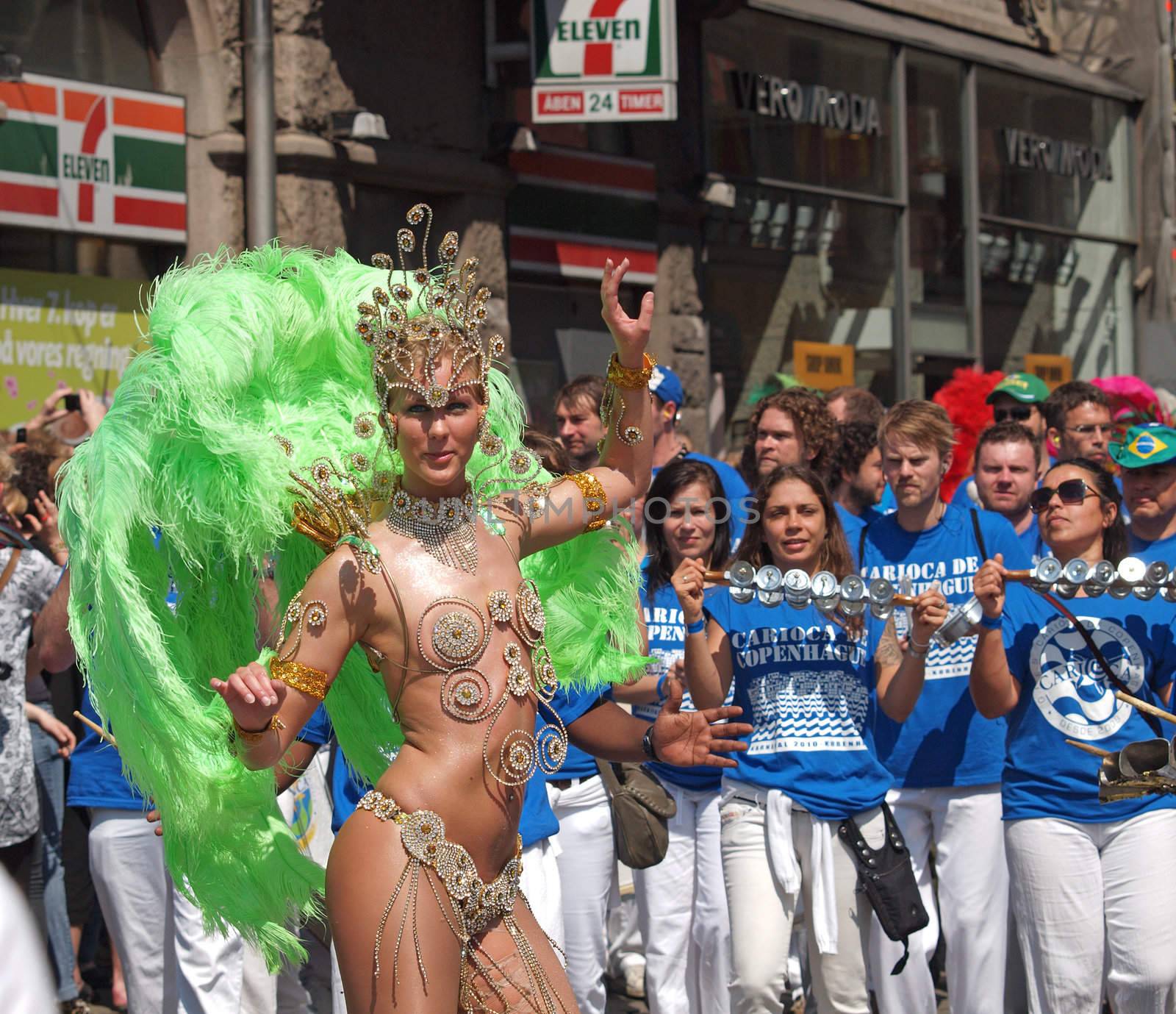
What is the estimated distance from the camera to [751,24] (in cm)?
1330

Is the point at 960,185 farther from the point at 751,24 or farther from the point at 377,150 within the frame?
the point at 377,150

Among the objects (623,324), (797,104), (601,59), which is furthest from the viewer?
(797,104)

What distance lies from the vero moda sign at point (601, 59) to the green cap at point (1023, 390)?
3479 millimetres

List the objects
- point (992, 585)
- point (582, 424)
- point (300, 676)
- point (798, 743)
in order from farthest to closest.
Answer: point (582, 424)
point (798, 743)
point (992, 585)
point (300, 676)

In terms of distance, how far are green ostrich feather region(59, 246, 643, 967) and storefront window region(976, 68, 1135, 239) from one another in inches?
516

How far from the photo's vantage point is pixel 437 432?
11.2ft

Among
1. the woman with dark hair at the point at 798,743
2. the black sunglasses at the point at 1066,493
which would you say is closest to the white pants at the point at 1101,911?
the woman with dark hair at the point at 798,743

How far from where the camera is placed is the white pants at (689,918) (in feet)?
17.6

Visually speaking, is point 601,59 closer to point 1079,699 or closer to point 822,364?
point 822,364

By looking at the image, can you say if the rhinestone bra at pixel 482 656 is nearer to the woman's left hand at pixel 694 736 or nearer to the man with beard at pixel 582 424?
the woman's left hand at pixel 694 736

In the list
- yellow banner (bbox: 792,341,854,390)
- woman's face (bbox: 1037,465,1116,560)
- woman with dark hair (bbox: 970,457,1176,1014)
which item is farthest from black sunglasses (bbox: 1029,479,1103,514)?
yellow banner (bbox: 792,341,854,390)

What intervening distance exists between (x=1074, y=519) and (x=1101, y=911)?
1211 millimetres

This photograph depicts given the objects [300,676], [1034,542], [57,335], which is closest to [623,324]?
[300,676]

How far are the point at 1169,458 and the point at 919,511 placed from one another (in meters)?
0.84
